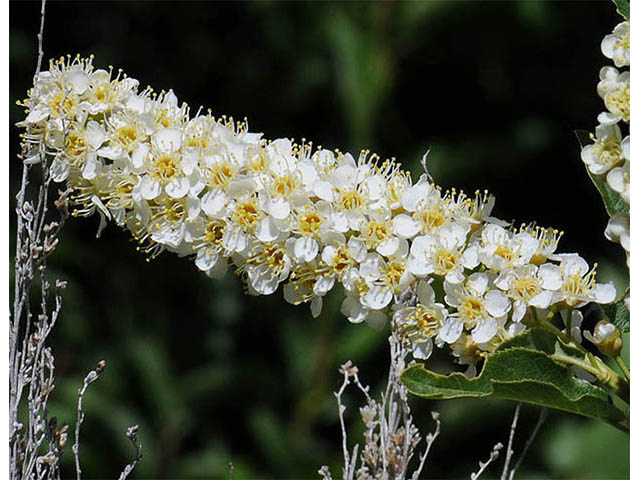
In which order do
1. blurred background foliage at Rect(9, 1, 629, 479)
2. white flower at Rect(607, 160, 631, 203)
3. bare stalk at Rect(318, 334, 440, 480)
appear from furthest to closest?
1. blurred background foliage at Rect(9, 1, 629, 479)
2. bare stalk at Rect(318, 334, 440, 480)
3. white flower at Rect(607, 160, 631, 203)

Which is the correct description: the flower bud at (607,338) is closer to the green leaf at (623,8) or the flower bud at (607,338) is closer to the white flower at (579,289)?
the white flower at (579,289)

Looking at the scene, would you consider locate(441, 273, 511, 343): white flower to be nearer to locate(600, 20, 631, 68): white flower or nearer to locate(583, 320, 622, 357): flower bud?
locate(583, 320, 622, 357): flower bud

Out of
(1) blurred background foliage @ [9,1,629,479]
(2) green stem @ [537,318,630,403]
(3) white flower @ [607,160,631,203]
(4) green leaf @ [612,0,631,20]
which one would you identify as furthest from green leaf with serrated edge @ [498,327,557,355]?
(1) blurred background foliage @ [9,1,629,479]

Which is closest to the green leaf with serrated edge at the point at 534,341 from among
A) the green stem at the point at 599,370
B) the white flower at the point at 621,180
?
the green stem at the point at 599,370

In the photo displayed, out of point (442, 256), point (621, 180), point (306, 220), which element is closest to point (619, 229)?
point (621, 180)

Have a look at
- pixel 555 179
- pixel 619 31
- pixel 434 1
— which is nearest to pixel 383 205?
Answer: pixel 619 31
